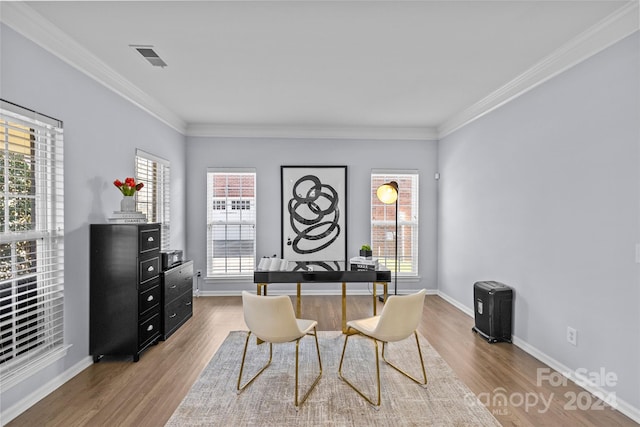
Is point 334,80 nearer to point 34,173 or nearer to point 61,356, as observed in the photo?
point 34,173

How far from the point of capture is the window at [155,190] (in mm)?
4059

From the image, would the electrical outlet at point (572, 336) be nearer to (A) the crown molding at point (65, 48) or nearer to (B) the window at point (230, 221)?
(B) the window at point (230, 221)

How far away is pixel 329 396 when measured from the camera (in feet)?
8.14

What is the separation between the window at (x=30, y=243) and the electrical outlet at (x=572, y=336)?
4.20m

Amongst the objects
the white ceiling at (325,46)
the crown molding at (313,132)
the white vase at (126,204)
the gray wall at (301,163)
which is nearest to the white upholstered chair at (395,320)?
the white ceiling at (325,46)

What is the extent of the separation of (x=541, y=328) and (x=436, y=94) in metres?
2.74

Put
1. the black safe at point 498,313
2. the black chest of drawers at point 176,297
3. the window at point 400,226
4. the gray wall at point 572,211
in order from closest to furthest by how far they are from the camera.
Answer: the gray wall at point 572,211 < the black safe at point 498,313 < the black chest of drawers at point 176,297 < the window at point 400,226

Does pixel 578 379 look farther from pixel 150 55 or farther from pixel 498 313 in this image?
pixel 150 55

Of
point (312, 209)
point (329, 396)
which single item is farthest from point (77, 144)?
point (312, 209)

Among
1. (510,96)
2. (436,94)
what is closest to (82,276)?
(436,94)

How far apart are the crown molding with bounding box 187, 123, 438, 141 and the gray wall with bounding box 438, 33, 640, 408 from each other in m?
1.36

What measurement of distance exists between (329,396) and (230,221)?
359 centimetres

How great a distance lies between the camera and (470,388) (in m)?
2.62

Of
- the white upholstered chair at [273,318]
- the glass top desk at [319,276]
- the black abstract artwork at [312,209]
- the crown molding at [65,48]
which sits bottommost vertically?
the white upholstered chair at [273,318]
